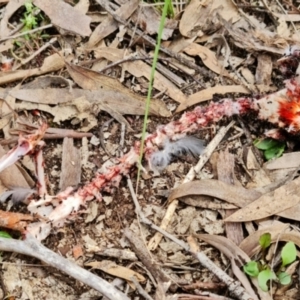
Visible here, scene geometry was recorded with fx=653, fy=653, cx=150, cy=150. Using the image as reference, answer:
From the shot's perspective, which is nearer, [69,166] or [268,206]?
[268,206]

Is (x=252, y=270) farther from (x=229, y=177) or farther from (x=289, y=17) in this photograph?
(x=289, y=17)

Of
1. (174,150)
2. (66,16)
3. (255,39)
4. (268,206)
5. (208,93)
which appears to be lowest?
(268,206)

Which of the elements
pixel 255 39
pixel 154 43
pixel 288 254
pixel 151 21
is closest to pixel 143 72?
pixel 154 43

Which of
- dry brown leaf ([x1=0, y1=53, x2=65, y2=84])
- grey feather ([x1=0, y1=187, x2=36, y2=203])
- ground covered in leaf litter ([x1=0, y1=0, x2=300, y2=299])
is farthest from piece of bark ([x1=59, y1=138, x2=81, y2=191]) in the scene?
dry brown leaf ([x1=0, y1=53, x2=65, y2=84])

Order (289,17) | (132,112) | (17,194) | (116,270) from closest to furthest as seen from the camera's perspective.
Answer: (116,270) < (17,194) < (132,112) < (289,17)

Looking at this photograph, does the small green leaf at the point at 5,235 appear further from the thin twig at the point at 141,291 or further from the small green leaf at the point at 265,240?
the small green leaf at the point at 265,240

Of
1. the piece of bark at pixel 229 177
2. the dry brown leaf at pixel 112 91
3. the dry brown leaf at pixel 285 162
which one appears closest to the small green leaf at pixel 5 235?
the dry brown leaf at pixel 112 91
